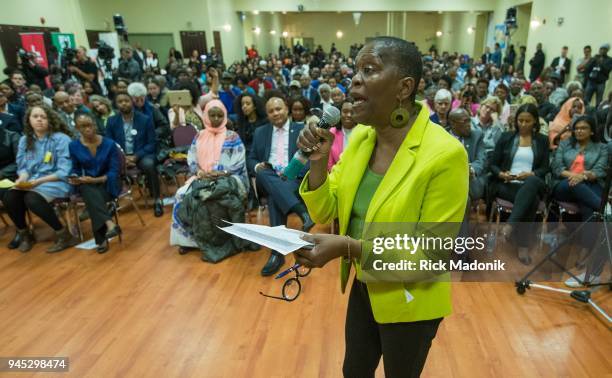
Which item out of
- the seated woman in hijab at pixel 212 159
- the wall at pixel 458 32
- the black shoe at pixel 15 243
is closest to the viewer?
the seated woman in hijab at pixel 212 159

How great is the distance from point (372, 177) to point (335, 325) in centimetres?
159

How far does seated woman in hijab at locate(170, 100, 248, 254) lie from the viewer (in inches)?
137

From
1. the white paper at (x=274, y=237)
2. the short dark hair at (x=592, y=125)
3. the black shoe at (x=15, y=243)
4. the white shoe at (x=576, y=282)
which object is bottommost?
the white shoe at (x=576, y=282)

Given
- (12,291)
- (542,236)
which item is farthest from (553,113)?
(12,291)

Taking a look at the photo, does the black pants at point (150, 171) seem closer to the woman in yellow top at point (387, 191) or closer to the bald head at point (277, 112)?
the bald head at point (277, 112)

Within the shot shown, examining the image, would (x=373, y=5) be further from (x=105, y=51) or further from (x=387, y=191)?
(x=387, y=191)

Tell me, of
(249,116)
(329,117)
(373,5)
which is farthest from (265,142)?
(373,5)

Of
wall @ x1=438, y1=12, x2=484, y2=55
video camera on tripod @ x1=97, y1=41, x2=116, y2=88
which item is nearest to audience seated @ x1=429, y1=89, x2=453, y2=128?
video camera on tripod @ x1=97, y1=41, x2=116, y2=88

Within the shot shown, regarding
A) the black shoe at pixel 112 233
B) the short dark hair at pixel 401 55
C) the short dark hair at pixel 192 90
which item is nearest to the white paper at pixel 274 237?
the short dark hair at pixel 401 55

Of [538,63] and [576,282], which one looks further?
[538,63]

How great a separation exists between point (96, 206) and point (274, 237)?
9.75ft

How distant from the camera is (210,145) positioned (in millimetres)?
3582

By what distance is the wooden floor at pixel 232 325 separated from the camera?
2139mm

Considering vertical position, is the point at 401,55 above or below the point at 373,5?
below
